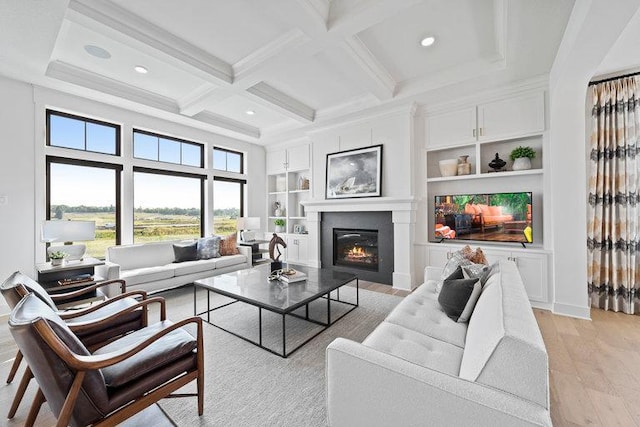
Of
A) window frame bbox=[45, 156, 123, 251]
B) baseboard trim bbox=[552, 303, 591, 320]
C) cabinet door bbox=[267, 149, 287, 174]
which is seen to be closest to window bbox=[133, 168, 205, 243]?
window frame bbox=[45, 156, 123, 251]

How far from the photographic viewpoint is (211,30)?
2.50 metres

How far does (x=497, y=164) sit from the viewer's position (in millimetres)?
3445

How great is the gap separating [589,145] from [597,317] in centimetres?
201

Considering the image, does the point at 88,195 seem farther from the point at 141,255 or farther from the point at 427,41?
the point at 427,41

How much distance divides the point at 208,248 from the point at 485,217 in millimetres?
4280

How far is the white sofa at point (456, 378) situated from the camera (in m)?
0.88

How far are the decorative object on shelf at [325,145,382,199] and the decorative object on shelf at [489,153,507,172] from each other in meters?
1.52

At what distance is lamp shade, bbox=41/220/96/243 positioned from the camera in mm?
2857

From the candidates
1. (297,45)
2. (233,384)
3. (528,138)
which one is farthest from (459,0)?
(233,384)

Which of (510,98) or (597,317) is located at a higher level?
(510,98)

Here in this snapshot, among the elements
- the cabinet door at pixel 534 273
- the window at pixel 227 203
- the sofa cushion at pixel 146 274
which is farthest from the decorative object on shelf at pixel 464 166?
the sofa cushion at pixel 146 274

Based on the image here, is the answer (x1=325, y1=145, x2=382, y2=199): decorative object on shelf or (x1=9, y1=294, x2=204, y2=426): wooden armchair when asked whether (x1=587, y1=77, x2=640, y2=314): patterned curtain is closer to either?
(x1=325, y1=145, x2=382, y2=199): decorative object on shelf

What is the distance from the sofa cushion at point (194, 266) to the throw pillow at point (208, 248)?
13cm

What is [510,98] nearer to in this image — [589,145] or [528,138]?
[528,138]
